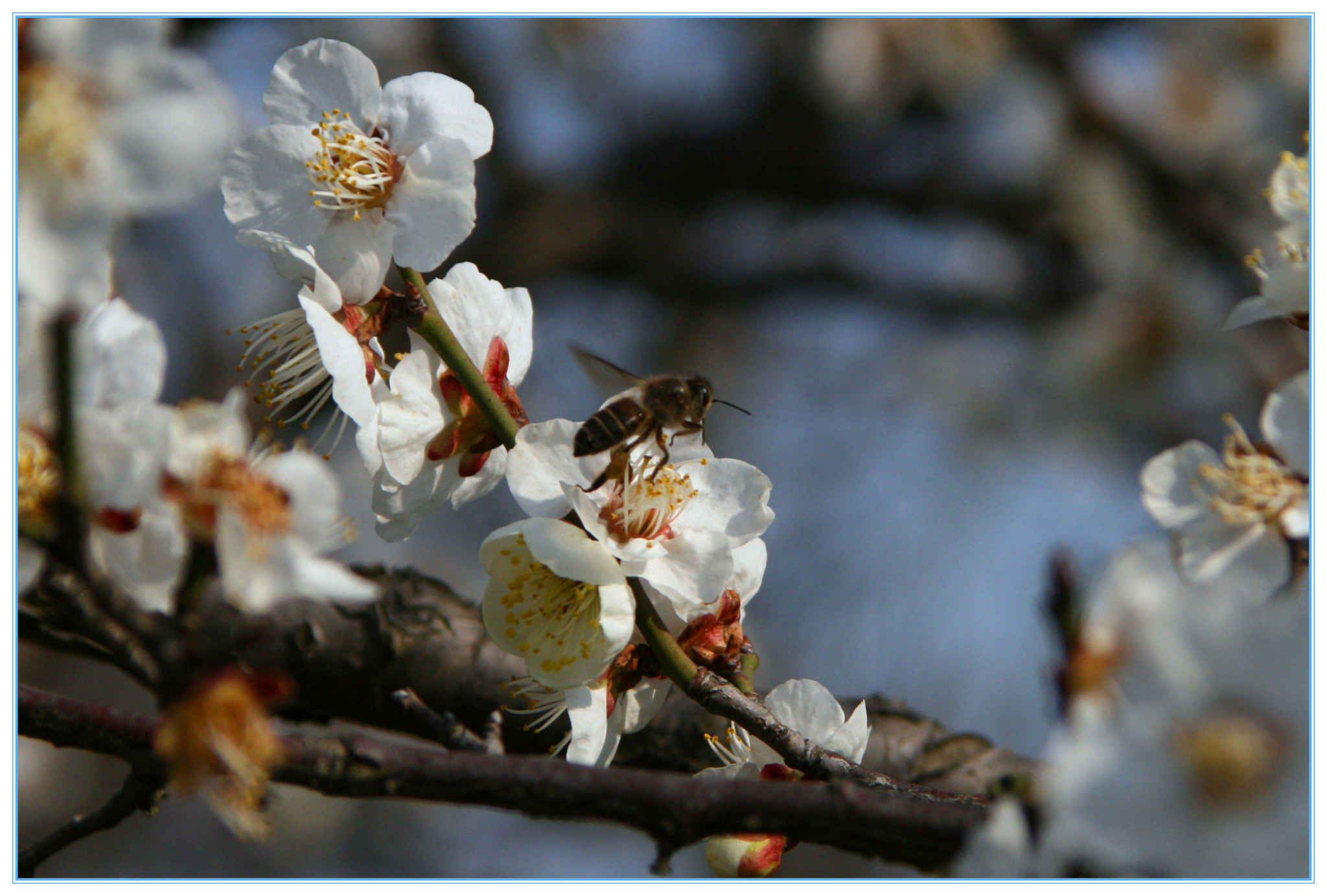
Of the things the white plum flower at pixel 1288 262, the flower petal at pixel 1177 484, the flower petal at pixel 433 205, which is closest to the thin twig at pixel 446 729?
the flower petal at pixel 433 205

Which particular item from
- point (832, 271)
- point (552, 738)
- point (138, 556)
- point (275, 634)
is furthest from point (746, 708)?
point (832, 271)

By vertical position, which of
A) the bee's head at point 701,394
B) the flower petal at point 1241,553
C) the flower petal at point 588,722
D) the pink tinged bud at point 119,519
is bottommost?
the pink tinged bud at point 119,519

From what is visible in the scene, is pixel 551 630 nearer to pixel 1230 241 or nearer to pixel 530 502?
pixel 530 502

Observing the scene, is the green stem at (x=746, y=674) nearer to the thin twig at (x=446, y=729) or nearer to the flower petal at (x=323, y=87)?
the thin twig at (x=446, y=729)

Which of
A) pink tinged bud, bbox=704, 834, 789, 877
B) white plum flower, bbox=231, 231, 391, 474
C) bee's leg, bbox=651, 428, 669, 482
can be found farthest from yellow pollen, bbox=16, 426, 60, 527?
pink tinged bud, bbox=704, 834, 789, 877

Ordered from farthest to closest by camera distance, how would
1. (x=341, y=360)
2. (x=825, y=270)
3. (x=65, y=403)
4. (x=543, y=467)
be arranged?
(x=825, y=270) < (x=543, y=467) < (x=341, y=360) < (x=65, y=403)

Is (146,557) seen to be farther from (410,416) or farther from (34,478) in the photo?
(410,416)

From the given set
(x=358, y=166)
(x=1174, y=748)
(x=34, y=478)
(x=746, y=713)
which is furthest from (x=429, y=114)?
(x=1174, y=748)
